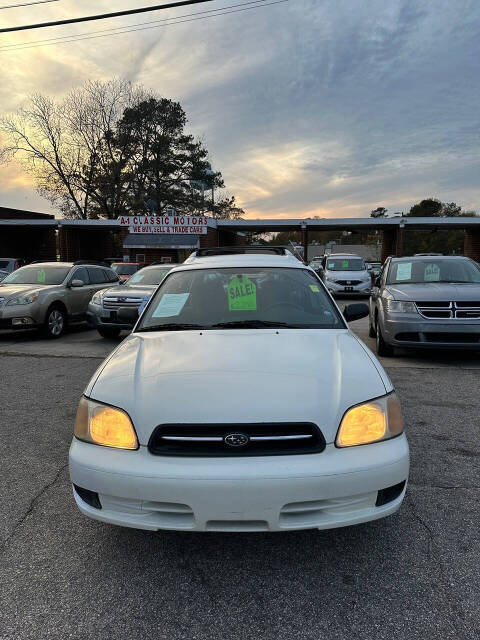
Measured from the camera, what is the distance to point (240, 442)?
192 centimetres

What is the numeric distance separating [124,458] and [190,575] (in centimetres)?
66

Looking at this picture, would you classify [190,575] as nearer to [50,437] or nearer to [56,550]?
[56,550]

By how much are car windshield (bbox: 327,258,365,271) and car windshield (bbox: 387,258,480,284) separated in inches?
435

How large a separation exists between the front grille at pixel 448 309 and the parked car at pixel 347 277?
1109 centimetres

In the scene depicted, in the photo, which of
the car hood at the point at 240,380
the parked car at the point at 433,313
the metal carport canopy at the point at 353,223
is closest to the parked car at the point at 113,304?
the parked car at the point at 433,313

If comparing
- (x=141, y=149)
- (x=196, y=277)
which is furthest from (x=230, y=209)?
(x=196, y=277)

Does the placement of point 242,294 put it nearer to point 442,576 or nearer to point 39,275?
point 442,576

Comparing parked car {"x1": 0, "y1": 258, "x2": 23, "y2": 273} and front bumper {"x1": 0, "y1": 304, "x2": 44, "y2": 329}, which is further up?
parked car {"x1": 0, "y1": 258, "x2": 23, "y2": 273}

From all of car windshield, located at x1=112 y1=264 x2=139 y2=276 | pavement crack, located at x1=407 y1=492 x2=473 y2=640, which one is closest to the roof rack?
pavement crack, located at x1=407 y1=492 x2=473 y2=640

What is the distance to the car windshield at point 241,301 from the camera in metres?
3.10

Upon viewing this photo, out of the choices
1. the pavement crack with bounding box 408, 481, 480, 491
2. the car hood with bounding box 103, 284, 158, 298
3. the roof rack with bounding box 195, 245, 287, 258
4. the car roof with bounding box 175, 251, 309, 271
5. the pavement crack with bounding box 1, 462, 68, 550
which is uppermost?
the roof rack with bounding box 195, 245, 287, 258

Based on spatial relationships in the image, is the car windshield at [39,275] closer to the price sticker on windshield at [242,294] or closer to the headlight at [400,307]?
the headlight at [400,307]

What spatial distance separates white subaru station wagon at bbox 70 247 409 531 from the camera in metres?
1.87

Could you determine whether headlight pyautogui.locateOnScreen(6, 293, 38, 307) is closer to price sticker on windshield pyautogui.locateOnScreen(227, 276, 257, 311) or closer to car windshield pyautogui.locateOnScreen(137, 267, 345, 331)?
car windshield pyautogui.locateOnScreen(137, 267, 345, 331)
